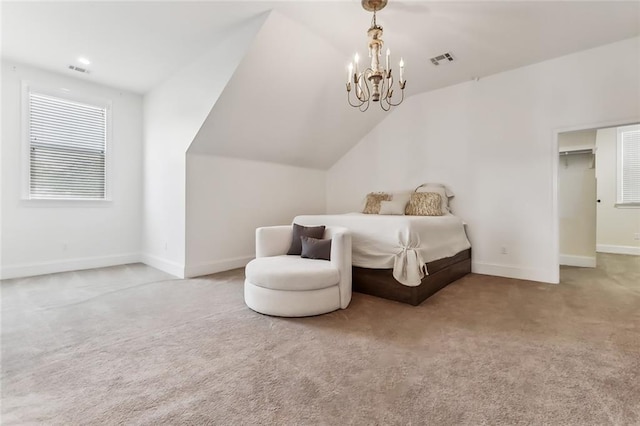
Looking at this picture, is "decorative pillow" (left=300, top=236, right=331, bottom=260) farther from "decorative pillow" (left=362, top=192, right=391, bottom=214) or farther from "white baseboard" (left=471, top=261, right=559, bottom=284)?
"white baseboard" (left=471, top=261, right=559, bottom=284)

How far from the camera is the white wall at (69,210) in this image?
3717 millimetres

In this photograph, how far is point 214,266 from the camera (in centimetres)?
407

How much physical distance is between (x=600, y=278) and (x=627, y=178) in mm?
3229

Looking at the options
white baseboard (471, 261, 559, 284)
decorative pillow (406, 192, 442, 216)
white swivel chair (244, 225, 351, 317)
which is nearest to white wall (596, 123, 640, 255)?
white baseboard (471, 261, 559, 284)

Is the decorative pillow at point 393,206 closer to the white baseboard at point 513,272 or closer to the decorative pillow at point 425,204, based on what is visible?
the decorative pillow at point 425,204

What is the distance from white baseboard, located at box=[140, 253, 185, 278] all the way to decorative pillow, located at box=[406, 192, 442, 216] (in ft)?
10.9

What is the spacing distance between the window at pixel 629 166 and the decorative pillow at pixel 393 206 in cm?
467

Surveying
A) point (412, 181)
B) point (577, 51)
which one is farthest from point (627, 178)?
point (412, 181)

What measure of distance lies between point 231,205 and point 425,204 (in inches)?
113

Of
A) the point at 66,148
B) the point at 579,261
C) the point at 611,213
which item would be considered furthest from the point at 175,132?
the point at 611,213

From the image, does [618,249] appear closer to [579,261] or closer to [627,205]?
[627,205]

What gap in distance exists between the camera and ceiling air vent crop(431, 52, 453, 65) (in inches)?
137

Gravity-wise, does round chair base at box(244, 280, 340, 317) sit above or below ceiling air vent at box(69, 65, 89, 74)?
below

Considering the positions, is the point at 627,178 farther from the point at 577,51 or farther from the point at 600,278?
the point at 577,51
